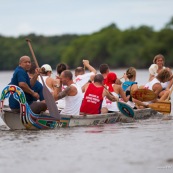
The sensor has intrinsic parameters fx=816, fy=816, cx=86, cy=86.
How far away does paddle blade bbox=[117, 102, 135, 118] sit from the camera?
16.2 m

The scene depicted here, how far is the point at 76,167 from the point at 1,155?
1.63m

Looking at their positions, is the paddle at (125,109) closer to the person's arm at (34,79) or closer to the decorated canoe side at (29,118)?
the decorated canoe side at (29,118)

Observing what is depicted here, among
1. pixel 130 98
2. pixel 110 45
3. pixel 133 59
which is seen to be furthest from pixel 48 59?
pixel 130 98

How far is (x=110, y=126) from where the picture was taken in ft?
51.6

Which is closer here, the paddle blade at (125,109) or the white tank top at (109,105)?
the paddle blade at (125,109)

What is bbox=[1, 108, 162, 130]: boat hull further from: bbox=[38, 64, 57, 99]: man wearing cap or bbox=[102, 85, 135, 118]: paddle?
bbox=[38, 64, 57, 99]: man wearing cap

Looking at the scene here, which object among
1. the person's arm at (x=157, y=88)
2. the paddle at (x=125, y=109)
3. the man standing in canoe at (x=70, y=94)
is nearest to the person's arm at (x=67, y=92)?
the man standing in canoe at (x=70, y=94)

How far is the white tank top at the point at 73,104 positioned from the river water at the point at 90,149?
434mm

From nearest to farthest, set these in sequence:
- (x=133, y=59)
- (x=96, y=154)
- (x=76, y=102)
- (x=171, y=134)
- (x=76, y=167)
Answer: (x=76, y=167) < (x=96, y=154) < (x=171, y=134) < (x=76, y=102) < (x=133, y=59)

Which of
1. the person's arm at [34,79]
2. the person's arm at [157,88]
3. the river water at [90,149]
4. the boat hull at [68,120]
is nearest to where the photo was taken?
the river water at [90,149]

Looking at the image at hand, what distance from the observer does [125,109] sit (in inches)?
642

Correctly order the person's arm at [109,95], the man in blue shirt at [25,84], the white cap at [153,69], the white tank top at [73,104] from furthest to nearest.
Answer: the white cap at [153,69] → the person's arm at [109,95] → the white tank top at [73,104] → the man in blue shirt at [25,84]

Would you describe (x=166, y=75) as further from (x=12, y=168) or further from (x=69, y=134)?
(x=12, y=168)

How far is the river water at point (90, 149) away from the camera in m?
10.9
